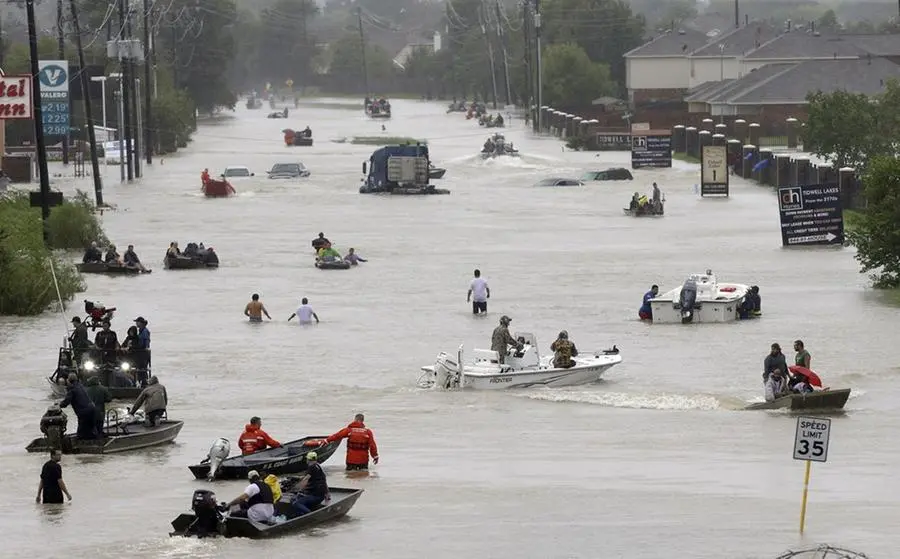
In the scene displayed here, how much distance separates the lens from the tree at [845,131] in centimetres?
8944

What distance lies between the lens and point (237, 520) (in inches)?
973

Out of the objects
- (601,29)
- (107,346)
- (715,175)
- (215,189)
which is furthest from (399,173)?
(601,29)

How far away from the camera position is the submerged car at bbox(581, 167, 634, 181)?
99.6 meters

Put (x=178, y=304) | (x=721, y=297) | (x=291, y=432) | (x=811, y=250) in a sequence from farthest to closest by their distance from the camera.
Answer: (x=811, y=250), (x=178, y=304), (x=721, y=297), (x=291, y=432)

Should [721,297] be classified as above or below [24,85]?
below

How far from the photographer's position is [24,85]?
2467 inches

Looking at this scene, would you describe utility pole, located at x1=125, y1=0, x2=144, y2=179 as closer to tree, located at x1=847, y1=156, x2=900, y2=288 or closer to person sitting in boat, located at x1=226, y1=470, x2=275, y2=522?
tree, located at x1=847, y1=156, x2=900, y2=288

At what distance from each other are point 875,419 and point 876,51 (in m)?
114

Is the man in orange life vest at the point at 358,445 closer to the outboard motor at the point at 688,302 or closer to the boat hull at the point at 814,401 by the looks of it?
the boat hull at the point at 814,401

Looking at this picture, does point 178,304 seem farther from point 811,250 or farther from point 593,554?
point 593,554

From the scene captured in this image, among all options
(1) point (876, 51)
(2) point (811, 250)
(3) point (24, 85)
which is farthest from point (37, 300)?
(1) point (876, 51)

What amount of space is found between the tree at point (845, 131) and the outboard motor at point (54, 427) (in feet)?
207

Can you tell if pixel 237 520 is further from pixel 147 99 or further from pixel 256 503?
pixel 147 99

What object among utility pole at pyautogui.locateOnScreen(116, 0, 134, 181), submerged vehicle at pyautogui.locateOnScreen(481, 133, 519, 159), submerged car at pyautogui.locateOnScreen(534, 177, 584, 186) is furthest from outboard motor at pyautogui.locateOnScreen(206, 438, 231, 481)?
submerged vehicle at pyautogui.locateOnScreen(481, 133, 519, 159)
